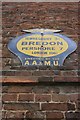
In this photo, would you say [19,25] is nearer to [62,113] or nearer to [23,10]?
[23,10]

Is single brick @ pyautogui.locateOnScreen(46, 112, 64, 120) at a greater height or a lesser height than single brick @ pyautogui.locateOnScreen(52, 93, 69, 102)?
lesser

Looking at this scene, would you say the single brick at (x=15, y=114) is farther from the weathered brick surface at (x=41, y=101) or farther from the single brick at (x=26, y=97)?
the single brick at (x=26, y=97)

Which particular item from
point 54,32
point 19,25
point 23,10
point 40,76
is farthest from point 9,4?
point 40,76

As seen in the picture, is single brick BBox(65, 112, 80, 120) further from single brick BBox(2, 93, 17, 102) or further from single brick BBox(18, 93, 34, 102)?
single brick BBox(2, 93, 17, 102)

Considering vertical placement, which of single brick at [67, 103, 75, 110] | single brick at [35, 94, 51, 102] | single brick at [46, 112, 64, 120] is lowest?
single brick at [46, 112, 64, 120]

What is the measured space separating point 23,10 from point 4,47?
1123 mm

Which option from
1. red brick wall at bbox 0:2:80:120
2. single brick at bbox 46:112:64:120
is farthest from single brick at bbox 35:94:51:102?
single brick at bbox 46:112:64:120

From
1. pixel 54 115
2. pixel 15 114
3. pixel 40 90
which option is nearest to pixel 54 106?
pixel 54 115

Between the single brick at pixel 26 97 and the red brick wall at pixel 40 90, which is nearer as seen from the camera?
the red brick wall at pixel 40 90

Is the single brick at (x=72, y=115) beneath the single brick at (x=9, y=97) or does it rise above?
beneath

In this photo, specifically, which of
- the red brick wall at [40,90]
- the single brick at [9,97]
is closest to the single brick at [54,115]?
the red brick wall at [40,90]

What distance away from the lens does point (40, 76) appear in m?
2.54

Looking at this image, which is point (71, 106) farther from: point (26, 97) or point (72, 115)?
point (26, 97)

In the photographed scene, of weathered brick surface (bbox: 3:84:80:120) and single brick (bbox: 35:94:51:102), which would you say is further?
single brick (bbox: 35:94:51:102)
